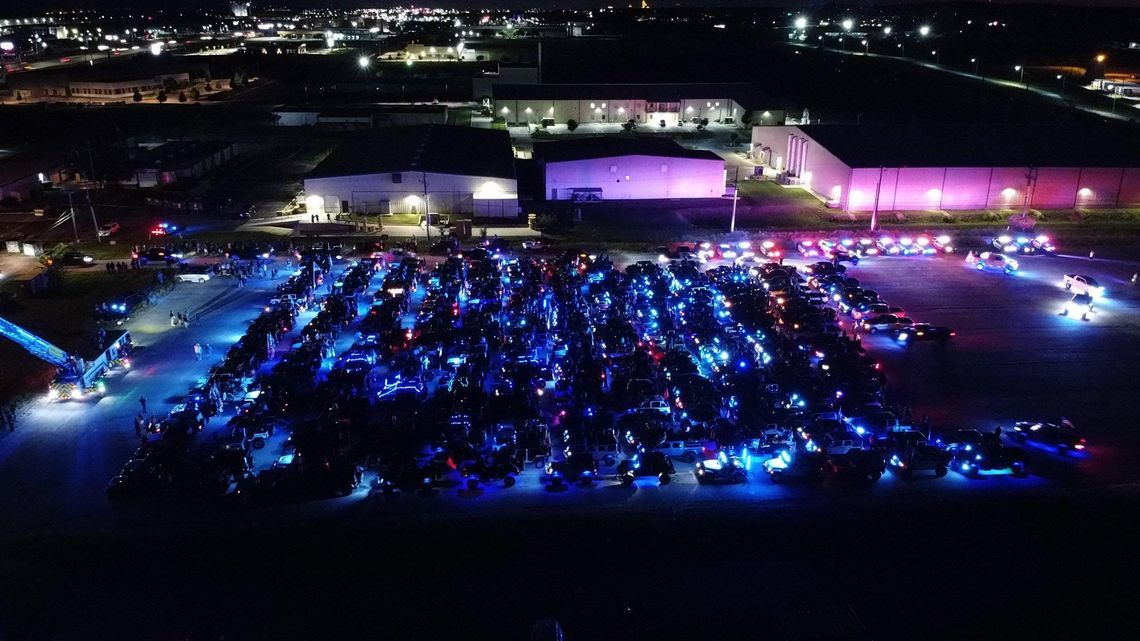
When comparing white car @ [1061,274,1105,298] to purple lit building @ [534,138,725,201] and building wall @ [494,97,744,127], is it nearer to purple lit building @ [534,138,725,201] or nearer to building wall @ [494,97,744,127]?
purple lit building @ [534,138,725,201]

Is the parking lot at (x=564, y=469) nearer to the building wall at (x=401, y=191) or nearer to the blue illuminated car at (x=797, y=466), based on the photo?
the blue illuminated car at (x=797, y=466)

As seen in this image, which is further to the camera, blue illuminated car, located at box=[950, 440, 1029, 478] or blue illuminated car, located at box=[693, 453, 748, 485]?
blue illuminated car, located at box=[950, 440, 1029, 478]

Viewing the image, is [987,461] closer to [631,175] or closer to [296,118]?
[631,175]

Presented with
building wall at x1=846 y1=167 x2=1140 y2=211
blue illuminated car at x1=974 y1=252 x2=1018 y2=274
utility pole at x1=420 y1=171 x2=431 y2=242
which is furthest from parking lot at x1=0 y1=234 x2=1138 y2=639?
building wall at x1=846 y1=167 x2=1140 y2=211

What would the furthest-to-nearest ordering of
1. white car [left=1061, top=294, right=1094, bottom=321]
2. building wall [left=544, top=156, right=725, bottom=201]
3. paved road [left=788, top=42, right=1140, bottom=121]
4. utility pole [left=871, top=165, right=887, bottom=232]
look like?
1. paved road [left=788, top=42, right=1140, bottom=121]
2. building wall [left=544, top=156, right=725, bottom=201]
3. utility pole [left=871, top=165, right=887, bottom=232]
4. white car [left=1061, top=294, right=1094, bottom=321]

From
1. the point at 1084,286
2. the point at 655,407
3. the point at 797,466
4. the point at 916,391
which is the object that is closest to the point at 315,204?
the point at 655,407

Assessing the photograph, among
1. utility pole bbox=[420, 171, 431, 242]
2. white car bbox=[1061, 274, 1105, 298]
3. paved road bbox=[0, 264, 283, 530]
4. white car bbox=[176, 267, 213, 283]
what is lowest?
paved road bbox=[0, 264, 283, 530]

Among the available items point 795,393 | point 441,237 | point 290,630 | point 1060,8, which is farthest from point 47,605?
point 1060,8
